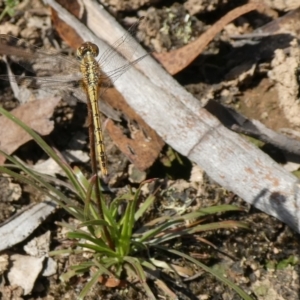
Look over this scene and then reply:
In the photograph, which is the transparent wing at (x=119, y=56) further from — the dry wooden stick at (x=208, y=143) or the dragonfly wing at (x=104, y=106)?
the dragonfly wing at (x=104, y=106)

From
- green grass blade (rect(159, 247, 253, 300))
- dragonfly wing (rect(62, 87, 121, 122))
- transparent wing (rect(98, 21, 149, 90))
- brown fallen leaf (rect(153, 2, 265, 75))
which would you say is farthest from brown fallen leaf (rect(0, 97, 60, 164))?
green grass blade (rect(159, 247, 253, 300))

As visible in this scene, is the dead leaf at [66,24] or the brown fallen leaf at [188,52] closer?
the brown fallen leaf at [188,52]

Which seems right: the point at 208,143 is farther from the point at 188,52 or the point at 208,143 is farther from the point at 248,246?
the point at 188,52

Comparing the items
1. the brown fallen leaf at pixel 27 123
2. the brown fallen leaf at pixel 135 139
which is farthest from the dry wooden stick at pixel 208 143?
the brown fallen leaf at pixel 27 123

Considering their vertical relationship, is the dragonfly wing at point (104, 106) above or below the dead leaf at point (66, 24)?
below

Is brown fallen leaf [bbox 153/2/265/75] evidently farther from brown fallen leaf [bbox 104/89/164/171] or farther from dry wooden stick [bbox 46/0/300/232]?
brown fallen leaf [bbox 104/89/164/171]

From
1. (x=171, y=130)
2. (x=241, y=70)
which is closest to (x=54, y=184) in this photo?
(x=171, y=130)
